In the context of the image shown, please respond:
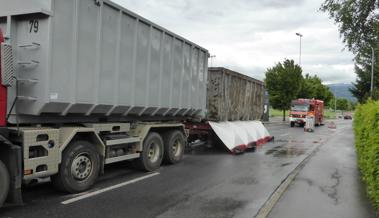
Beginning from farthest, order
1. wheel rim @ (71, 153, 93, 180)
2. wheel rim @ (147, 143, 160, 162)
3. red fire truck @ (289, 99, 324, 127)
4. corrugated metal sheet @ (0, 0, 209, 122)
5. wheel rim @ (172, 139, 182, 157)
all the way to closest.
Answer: red fire truck @ (289, 99, 324, 127), wheel rim @ (172, 139, 182, 157), wheel rim @ (147, 143, 160, 162), wheel rim @ (71, 153, 93, 180), corrugated metal sheet @ (0, 0, 209, 122)

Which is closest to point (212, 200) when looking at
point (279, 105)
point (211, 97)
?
point (211, 97)

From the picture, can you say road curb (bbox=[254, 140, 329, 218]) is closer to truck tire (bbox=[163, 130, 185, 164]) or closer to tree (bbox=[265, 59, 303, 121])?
truck tire (bbox=[163, 130, 185, 164])

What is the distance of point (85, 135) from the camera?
806 centimetres

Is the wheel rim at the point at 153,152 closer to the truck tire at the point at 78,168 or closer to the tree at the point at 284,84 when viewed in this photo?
the truck tire at the point at 78,168

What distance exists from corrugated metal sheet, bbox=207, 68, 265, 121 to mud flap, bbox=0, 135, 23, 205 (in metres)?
9.05

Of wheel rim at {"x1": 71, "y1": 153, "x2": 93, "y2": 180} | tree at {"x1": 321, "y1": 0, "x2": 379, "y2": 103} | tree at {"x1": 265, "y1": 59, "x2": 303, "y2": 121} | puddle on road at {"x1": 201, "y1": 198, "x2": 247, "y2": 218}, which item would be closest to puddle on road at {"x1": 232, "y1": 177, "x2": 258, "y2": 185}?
puddle on road at {"x1": 201, "y1": 198, "x2": 247, "y2": 218}

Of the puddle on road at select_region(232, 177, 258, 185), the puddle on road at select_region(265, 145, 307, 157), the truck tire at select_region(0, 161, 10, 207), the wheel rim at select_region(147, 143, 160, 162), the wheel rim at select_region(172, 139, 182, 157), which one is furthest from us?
the puddle on road at select_region(265, 145, 307, 157)

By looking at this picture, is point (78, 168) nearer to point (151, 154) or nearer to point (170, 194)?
point (170, 194)

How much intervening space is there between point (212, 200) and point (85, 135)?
2663mm

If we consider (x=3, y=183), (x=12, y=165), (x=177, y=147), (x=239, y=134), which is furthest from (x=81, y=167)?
(x=239, y=134)

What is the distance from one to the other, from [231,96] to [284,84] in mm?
34242

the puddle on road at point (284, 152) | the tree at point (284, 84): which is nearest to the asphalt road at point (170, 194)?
the puddle on road at point (284, 152)

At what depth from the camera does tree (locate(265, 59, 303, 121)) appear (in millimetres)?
48938

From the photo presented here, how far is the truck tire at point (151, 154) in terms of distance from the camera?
998 centimetres
